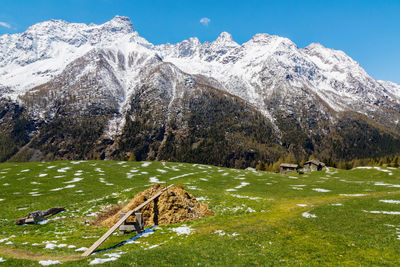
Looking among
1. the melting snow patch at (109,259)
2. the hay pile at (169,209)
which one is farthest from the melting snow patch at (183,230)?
the melting snow patch at (109,259)

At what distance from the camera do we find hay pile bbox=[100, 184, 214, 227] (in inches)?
1042

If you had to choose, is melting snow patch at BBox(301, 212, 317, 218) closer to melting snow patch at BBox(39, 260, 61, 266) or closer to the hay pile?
the hay pile

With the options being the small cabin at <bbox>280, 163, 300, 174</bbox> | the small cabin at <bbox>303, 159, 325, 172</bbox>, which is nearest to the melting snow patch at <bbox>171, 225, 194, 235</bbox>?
the small cabin at <bbox>303, 159, 325, 172</bbox>

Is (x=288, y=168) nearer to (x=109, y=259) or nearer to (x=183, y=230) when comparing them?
(x=183, y=230)

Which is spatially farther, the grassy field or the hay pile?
the hay pile

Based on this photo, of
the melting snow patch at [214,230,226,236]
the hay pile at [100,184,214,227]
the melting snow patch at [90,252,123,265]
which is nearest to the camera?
the melting snow patch at [90,252,123,265]

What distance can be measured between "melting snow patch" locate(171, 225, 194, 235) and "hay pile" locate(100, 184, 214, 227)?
7.55 ft

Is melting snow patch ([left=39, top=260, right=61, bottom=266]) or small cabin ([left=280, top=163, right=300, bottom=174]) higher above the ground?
melting snow patch ([left=39, top=260, right=61, bottom=266])

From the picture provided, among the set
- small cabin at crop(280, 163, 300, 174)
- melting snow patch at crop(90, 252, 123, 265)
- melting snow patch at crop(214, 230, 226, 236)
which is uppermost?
melting snow patch at crop(90, 252, 123, 265)

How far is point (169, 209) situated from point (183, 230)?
16.0 feet

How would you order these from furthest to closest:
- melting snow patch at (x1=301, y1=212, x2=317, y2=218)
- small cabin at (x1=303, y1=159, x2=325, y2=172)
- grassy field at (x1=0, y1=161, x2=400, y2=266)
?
small cabin at (x1=303, y1=159, x2=325, y2=172) < melting snow patch at (x1=301, y1=212, x2=317, y2=218) < grassy field at (x1=0, y1=161, x2=400, y2=266)

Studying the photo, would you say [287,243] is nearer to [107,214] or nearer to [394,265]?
[394,265]

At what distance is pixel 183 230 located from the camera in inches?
912

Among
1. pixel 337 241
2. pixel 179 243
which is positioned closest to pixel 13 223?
pixel 179 243
